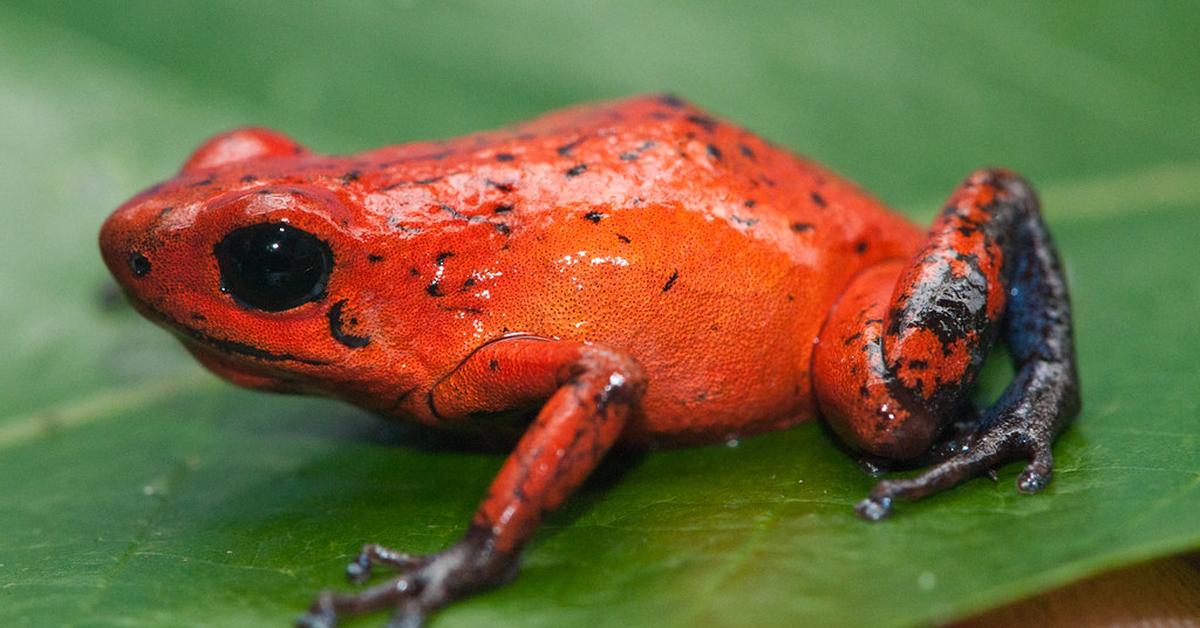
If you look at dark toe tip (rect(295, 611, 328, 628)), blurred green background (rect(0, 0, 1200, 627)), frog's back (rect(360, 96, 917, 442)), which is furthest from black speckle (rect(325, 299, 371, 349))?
dark toe tip (rect(295, 611, 328, 628))

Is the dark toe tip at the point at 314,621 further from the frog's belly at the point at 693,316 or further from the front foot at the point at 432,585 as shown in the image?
the frog's belly at the point at 693,316

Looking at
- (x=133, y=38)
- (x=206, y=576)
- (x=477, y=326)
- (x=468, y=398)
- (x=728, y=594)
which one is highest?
(x=133, y=38)

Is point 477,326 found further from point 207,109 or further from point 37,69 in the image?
point 37,69

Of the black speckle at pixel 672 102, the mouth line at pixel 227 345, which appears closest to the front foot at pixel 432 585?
the mouth line at pixel 227 345

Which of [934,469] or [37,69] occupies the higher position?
[37,69]

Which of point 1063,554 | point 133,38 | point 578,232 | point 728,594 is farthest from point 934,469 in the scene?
point 133,38
